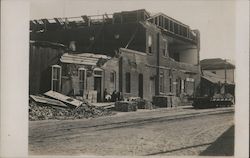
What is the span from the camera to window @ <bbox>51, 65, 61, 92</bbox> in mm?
6726

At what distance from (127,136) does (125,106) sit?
1789 millimetres

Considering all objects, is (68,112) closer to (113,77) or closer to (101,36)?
(113,77)

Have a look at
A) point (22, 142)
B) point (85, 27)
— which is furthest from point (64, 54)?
point (22, 142)

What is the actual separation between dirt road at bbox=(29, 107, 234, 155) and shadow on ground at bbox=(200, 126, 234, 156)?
7 cm

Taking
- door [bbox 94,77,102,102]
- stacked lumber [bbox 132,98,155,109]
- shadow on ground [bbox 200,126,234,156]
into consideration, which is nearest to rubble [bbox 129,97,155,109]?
stacked lumber [bbox 132,98,155,109]

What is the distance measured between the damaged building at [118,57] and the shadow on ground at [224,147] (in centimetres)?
144

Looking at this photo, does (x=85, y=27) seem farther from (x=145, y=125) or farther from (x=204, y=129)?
(x=204, y=129)

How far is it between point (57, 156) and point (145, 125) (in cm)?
163

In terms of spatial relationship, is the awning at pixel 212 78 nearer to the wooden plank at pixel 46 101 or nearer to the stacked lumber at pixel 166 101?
the stacked lumber at pixel 166 101

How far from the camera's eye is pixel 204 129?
5.99m

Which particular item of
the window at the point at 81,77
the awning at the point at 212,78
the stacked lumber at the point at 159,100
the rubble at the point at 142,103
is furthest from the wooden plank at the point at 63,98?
the awning at the point at 212,78

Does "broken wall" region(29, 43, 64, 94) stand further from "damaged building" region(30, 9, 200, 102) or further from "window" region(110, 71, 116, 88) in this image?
"window" region(110, 71, 116, 88)

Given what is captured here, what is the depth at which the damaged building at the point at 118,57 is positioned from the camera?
655 cm

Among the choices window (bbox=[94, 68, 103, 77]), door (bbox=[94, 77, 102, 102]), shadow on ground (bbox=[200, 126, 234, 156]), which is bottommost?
shadow on ground (bbox=[200, 126, 234, 156])
